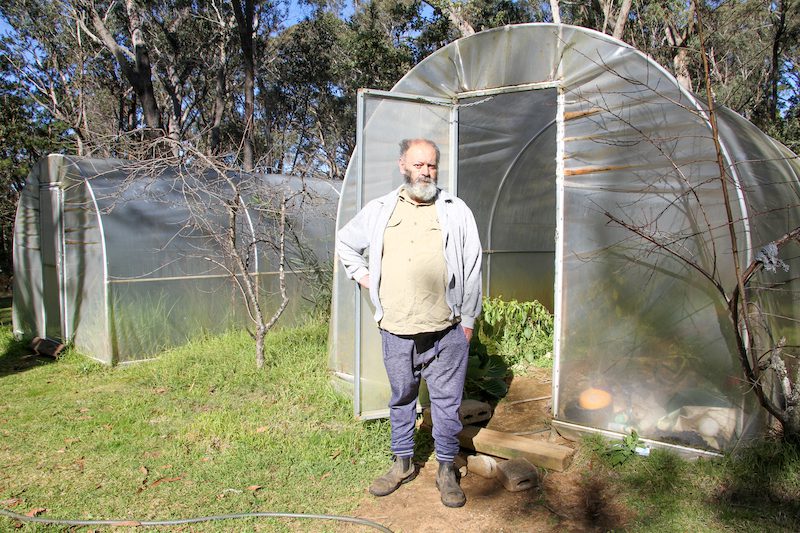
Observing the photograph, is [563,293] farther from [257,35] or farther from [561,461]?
[257,35]

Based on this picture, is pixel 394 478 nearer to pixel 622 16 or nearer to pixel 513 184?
pixel 513 184

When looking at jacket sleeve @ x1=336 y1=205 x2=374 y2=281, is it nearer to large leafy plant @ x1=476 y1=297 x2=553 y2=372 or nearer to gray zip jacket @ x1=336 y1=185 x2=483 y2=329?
gray zip jacket @ x1=336 y1=185 x2=483 y2=329

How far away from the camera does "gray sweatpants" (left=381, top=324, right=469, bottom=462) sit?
3633mm

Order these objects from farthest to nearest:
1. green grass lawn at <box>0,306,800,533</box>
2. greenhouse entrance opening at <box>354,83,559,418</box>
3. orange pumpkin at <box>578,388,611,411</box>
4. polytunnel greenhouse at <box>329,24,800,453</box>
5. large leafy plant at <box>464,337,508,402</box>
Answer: large leafy plant at <box>464,337,508,402</box>
greenhouse entrance opening at <box>354,83,559,418</box>
orange pumpkin at <box>578,388,611,411</box>
polytunnel greenhouse at <box>329,24,800,453</box>
green grass lawn at <box>0,306,800,533</box>

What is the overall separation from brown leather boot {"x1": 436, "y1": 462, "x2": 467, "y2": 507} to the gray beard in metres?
1.61

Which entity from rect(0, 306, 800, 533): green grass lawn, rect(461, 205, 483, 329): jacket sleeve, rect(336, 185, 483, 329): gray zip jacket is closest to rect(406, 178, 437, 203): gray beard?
rect(336, 185, 483, 329): gray zip jacket

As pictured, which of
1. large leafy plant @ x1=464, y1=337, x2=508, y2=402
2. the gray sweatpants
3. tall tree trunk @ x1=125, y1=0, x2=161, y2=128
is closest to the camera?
the gray sweatpants

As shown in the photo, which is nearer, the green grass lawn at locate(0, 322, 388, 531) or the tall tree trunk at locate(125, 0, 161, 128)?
the green grass lawn at locate(0, 322, 388, 531)

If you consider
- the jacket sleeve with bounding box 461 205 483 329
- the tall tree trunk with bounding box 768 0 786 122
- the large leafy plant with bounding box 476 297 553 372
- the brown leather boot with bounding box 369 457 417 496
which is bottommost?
the brown leather boot with bounding box 369 457 417 496

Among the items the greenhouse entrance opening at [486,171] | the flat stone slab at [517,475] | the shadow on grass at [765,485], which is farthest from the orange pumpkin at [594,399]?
the greenhouse entrance opening at [486,171]

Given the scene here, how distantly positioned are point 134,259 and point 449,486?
5467mm

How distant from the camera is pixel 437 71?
17.2 feet

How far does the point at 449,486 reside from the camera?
12.1ft

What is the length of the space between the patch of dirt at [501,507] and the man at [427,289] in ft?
0.39
